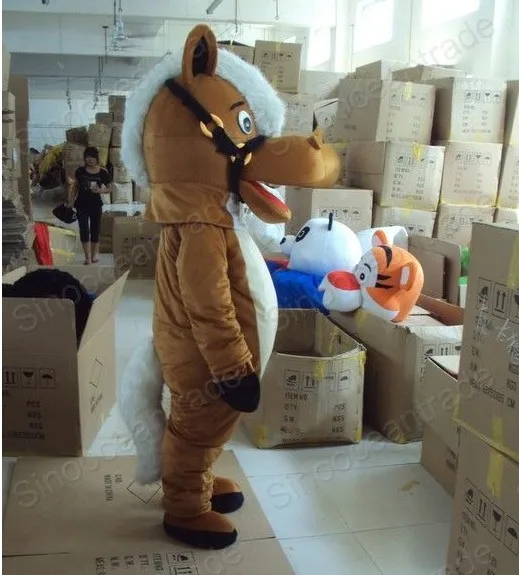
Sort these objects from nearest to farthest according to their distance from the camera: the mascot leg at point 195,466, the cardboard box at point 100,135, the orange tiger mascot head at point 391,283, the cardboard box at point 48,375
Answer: the mascot leg at point 195,466, the cardboard box at point 48,375, the orange tiger mascot head at point 391,283, the cardboard box at point 100,135

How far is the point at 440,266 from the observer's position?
2.98 meters

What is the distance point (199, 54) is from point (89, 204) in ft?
13.7

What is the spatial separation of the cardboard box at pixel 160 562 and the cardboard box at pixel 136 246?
3.38 metres

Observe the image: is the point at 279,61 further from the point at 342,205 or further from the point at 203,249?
the point at 203,249

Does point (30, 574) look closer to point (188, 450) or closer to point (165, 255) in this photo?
point (188, 450)

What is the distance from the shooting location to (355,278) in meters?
2.48

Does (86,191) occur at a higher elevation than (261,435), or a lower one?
higher

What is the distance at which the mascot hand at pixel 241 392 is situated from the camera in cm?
145

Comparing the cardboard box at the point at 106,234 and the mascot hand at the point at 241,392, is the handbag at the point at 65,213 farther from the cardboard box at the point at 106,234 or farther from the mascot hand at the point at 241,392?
the mascot hand at the point at 241,392

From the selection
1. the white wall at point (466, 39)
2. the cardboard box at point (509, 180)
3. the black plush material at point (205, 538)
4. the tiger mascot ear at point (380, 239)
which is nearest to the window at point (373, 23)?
the white wall at point (466, 39)

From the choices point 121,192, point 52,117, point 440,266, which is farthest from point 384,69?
point 52,117

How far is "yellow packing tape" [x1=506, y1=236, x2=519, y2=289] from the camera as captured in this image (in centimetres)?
118

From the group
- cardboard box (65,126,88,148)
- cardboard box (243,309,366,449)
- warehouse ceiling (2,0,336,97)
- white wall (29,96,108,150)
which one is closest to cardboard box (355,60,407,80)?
warehouse ceiling (2,0,336,97)

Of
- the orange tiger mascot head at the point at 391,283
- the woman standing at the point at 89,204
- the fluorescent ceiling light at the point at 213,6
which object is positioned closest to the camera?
the orange tiger mascot head at the point at 391,283
